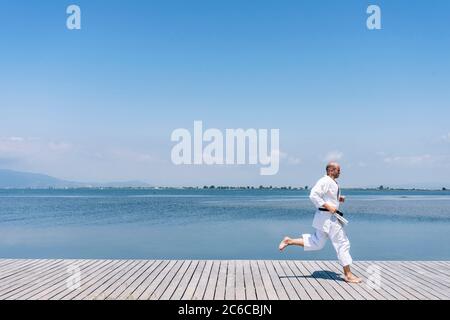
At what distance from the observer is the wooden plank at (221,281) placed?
5.43m

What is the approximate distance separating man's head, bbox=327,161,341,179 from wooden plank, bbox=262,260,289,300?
1689mm

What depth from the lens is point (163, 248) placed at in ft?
51.4

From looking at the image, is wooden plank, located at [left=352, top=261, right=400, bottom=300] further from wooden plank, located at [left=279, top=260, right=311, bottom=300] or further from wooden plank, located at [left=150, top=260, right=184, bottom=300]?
wooden plank, located at [left=150, top=260, right=184, bottom=300]

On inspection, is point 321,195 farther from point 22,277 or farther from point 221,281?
point 22,277

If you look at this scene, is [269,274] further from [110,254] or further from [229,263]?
[110,254]

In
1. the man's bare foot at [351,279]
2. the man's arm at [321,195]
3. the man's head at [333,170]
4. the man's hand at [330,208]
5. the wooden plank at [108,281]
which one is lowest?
the wooden plank at [108,281]

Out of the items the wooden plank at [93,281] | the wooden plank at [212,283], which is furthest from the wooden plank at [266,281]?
the wooden plank at [93,281]

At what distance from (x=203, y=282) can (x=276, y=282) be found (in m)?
1.04

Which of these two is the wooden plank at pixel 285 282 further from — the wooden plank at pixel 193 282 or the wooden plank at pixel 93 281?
the wooden plank at pixel 93 281

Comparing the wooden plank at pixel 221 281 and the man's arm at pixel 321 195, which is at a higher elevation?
the man's arm at pixel 321 195

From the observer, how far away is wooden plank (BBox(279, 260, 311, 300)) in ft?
17.8

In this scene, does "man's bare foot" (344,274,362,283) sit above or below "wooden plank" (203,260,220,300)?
above

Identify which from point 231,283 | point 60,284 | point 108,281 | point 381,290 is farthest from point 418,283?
point 60,284

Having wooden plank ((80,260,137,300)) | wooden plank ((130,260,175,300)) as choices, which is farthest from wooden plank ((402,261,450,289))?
wooden plank ((80,260,137,300))
